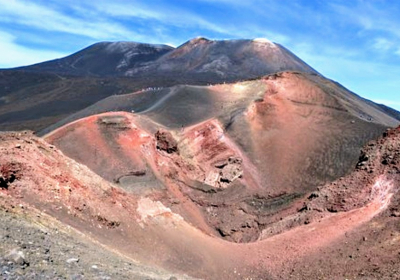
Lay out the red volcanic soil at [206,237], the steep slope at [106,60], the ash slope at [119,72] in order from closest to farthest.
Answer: the red volcanic soil at [206,237] < the ash slope at [119,72] < the steep slope at [106,60]

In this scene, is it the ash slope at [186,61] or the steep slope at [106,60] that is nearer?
the ash slope at [186,61]

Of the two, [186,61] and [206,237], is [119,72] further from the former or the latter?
[206,237]

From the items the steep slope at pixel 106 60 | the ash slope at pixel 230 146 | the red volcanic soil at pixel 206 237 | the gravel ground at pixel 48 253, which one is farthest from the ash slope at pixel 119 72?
the gravel ground at pixel 48 253

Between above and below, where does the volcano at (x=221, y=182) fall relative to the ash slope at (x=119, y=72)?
below

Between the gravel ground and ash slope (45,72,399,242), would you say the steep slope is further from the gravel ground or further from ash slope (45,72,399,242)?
the gravel ground

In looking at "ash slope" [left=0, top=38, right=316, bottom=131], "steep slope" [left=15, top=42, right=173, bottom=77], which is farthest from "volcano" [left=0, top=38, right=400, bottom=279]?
"steep slope" [left=15, top=42, right=173, bottom=77]

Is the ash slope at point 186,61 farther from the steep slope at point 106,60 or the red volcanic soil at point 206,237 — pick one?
the red volcanic soil at point 206,237

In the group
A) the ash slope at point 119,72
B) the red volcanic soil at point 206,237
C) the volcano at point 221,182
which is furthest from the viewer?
the ash slope at point 119,72

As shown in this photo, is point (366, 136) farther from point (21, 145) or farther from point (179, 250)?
point (21, 145)
